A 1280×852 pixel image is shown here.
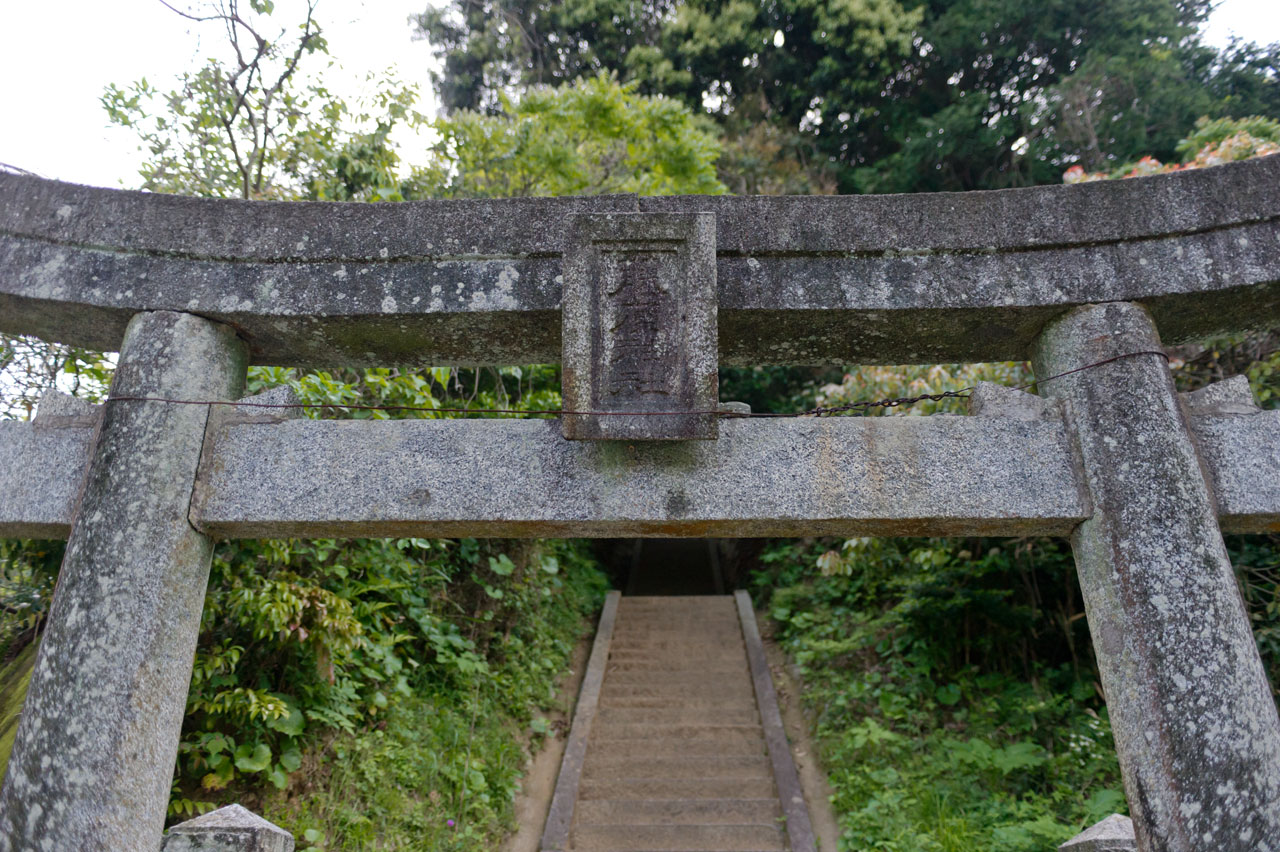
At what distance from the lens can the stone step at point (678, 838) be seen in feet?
18.3

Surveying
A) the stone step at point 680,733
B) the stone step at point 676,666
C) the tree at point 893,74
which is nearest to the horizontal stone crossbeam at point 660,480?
the stone step at point 680,733

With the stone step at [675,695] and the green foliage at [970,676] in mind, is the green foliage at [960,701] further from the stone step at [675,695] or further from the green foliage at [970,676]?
the stone step at [675,695]

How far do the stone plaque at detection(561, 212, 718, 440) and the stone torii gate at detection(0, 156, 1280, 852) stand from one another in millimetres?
11

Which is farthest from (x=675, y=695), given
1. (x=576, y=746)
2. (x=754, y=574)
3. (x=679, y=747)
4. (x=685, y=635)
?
(x=754, y=574)

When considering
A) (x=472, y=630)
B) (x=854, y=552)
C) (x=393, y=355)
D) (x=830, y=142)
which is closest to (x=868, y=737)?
(x=854, y=552)

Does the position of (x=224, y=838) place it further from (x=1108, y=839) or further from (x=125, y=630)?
(x=1108, y=839)

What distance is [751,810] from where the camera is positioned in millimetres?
5992

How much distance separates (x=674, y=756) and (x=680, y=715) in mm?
726

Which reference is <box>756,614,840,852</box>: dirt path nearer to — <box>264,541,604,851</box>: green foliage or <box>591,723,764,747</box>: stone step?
<box>591,723,764,747</box>: stone step

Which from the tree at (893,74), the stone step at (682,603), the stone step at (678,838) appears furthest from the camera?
the tree at (893,74)

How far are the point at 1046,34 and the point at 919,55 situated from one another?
1.86 metres

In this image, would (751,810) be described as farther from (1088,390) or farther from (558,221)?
(558,221)

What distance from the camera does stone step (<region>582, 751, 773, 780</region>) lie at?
6.52 metres

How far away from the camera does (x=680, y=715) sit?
24.7 ft
